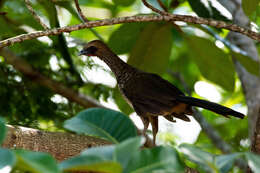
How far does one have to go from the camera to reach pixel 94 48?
3.55 m

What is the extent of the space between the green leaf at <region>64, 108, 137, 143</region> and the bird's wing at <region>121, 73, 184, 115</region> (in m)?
1.58

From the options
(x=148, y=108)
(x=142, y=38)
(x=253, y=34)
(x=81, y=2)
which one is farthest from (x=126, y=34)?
(x=253, y=34)

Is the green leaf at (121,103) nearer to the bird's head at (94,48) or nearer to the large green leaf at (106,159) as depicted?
the bird's head at (94,48)

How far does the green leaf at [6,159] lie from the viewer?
3.25 ft

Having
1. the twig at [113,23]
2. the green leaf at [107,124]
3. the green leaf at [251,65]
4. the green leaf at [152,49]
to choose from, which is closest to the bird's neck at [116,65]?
the green leaf at [152,49]

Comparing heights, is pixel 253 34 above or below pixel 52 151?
above

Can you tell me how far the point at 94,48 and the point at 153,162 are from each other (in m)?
2.55

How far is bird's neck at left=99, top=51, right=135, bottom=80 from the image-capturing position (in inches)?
131

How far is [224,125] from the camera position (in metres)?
3.98

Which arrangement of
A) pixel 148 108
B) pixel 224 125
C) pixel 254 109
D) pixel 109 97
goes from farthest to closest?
pixel 224 125, pixel 109 97, pixel 254 109, pixel 148 108

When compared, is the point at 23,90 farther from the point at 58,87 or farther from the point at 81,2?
the point at 81,2

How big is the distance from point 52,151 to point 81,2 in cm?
183

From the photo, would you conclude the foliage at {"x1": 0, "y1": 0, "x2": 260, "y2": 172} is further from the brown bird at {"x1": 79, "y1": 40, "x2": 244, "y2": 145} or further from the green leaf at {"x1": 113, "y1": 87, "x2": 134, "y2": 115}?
the brown bird at {"x1": 79, "y1": 40, "x2": 244, "y2": 145}

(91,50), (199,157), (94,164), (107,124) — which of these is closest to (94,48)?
(91,50)
